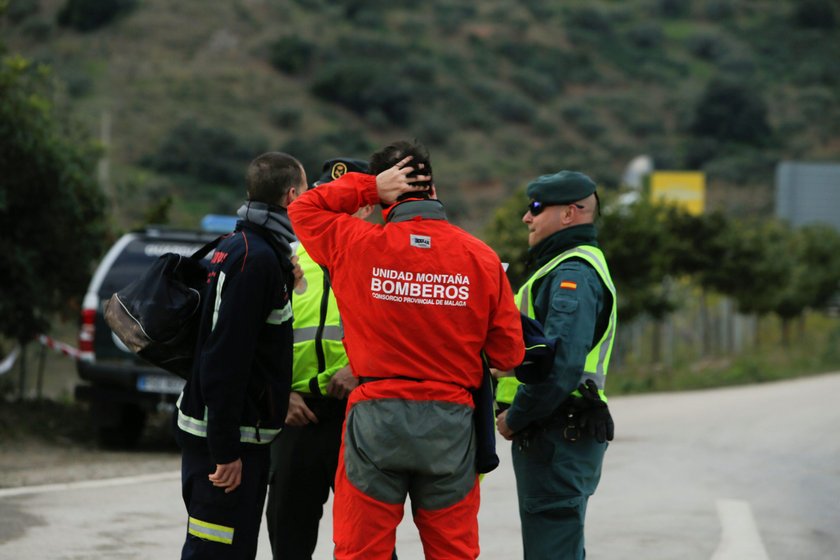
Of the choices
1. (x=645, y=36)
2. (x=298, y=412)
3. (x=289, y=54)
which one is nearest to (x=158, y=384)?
(x=298, y=412)

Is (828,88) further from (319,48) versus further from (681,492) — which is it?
(681,492)

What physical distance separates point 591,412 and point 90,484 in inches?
228

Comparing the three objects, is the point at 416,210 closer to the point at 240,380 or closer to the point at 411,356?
the point at 411,356

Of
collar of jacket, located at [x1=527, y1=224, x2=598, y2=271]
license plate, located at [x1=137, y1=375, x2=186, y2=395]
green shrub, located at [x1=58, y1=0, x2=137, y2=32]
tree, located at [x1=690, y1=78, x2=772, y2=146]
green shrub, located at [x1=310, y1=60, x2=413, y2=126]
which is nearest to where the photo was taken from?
collar of jacket, located at [x1=527, y1=224, x2=598, y2=271]

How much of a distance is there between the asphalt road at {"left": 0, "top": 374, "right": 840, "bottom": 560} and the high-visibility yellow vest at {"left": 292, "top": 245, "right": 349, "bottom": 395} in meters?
2.45

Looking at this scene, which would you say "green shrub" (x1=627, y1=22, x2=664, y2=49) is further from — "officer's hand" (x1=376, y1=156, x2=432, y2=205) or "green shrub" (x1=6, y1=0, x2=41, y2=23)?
"officer's hand" (x1=376, y1=156, x2=432, y2=205)

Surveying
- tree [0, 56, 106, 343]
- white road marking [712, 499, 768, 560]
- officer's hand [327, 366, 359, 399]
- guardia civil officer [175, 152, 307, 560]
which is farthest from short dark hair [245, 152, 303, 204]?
tree [0, 56, 106, 343]

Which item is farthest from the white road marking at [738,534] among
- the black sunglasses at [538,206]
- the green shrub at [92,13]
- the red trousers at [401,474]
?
the green shrub at [92,13]

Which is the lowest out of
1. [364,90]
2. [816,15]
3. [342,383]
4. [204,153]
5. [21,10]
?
[342,383]

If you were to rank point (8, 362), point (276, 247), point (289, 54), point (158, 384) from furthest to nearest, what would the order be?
point (289, 54) < point (8, 362) < point (158, 384) < point (276, 247)

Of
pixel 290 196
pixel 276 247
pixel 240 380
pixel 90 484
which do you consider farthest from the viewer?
pixel 90 484

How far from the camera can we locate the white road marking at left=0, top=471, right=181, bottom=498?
9.59m

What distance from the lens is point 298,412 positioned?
18.0 ft

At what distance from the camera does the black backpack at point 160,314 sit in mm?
4895
